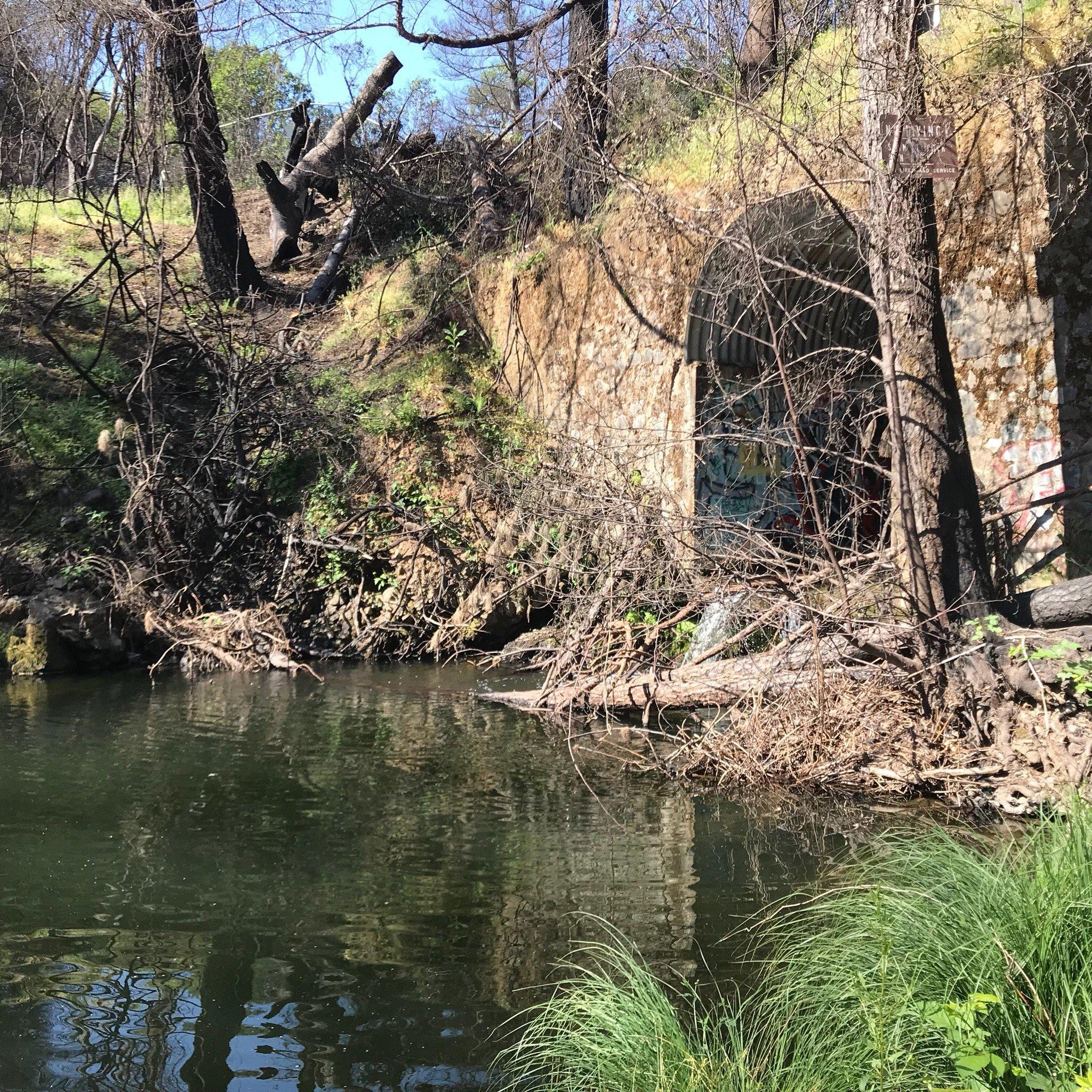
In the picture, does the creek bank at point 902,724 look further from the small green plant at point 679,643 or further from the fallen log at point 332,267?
the fallen log at point 332,267

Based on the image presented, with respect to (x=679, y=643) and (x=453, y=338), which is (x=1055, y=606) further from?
(x=453, y=338)

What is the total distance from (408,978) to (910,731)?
12.5 ft

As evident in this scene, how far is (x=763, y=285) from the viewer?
7.31 m

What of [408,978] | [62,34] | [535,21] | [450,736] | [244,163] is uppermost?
[244,163]

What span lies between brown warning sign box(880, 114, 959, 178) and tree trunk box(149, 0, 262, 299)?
636 centimetres

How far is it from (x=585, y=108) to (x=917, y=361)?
17.5ft

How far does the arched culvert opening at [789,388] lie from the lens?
7574 mm

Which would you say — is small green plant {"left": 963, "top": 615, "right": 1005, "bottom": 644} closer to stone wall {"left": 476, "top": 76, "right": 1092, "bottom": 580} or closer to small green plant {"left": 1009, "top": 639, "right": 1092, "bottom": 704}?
small green plant {"left": 1009, "top": 639, "right": 1092, "bottom": 704}

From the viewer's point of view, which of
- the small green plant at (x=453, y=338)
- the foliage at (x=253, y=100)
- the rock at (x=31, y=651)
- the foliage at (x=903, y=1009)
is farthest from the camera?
the foliage at (x=253, y=100)

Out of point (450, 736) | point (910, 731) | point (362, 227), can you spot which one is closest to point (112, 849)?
point (450, 736)

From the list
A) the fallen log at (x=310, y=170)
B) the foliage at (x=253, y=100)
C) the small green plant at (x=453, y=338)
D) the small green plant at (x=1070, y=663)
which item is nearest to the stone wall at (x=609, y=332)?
the small green plant at (x=453, y=338)

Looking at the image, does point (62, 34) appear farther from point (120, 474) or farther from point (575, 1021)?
point (575, 1021)

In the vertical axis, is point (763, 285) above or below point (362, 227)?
below

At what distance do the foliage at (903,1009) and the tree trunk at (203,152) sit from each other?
9.28 metres
